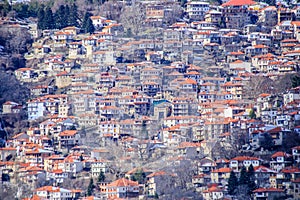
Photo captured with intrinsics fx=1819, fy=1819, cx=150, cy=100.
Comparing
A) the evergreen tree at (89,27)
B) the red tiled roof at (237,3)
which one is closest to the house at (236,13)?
the red tiled roof at (237,3)

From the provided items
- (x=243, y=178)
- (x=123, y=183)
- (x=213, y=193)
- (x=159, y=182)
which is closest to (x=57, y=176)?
(x=123, y=183)

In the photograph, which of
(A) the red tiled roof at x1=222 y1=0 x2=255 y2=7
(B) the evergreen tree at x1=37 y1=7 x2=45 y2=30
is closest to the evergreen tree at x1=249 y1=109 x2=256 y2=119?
(A) the red tiled roof at x1=222 y1=0 x2=255 y2=7

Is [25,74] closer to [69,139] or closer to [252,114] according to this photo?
[69,139]

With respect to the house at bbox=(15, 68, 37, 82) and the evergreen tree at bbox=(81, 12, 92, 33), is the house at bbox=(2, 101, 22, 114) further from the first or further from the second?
the evergreen tree at bbox=(81, 12, 92, 33)

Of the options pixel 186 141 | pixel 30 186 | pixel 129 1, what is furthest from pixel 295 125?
pixel 129 1

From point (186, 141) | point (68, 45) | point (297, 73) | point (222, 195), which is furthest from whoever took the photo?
point (68, 45)

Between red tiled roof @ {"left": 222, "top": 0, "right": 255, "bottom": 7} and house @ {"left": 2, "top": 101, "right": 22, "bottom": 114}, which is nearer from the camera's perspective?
house @ {"left": 2, "top": 101, "right": 22, "bottom": 114}

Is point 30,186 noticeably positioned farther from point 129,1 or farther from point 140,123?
point 129,1
